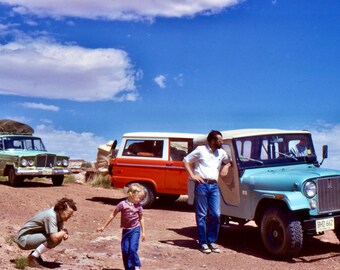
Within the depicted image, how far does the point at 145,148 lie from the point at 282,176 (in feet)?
21.3

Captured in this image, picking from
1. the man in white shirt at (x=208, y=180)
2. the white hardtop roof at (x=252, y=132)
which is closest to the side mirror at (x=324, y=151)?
the white hardtop roof at (x=252, y=132)

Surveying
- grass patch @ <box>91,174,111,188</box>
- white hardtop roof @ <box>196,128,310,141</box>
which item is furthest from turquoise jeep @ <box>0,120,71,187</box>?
white hardtop roof @ <box>196,128,310,141</box>

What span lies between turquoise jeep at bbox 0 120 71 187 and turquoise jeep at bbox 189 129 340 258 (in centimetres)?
990

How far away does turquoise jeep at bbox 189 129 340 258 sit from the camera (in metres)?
7.51

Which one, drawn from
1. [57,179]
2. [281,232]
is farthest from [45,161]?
[281,232]

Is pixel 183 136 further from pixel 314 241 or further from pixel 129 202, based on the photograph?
pixel 129 202

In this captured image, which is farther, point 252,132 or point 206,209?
point 252,132

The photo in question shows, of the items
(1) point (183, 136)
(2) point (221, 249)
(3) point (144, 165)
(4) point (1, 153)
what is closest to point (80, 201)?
(3) point (144, 165)

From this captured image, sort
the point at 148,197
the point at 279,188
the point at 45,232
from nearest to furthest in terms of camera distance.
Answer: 1. the point at 45,232
2. the point at 279,188
3. the point at 148,197

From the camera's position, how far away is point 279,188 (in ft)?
25.6

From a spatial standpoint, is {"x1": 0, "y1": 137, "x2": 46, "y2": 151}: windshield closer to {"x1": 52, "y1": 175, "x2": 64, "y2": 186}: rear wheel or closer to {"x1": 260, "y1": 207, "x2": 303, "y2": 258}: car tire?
{"x1": 52, "y1": 175, "x2": 64, "y2": 186}: rear wheel

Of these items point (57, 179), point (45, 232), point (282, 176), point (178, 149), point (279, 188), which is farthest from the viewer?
point (57, 179)

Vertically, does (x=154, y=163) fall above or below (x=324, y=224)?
above

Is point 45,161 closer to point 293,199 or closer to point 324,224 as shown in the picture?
point 293,199
